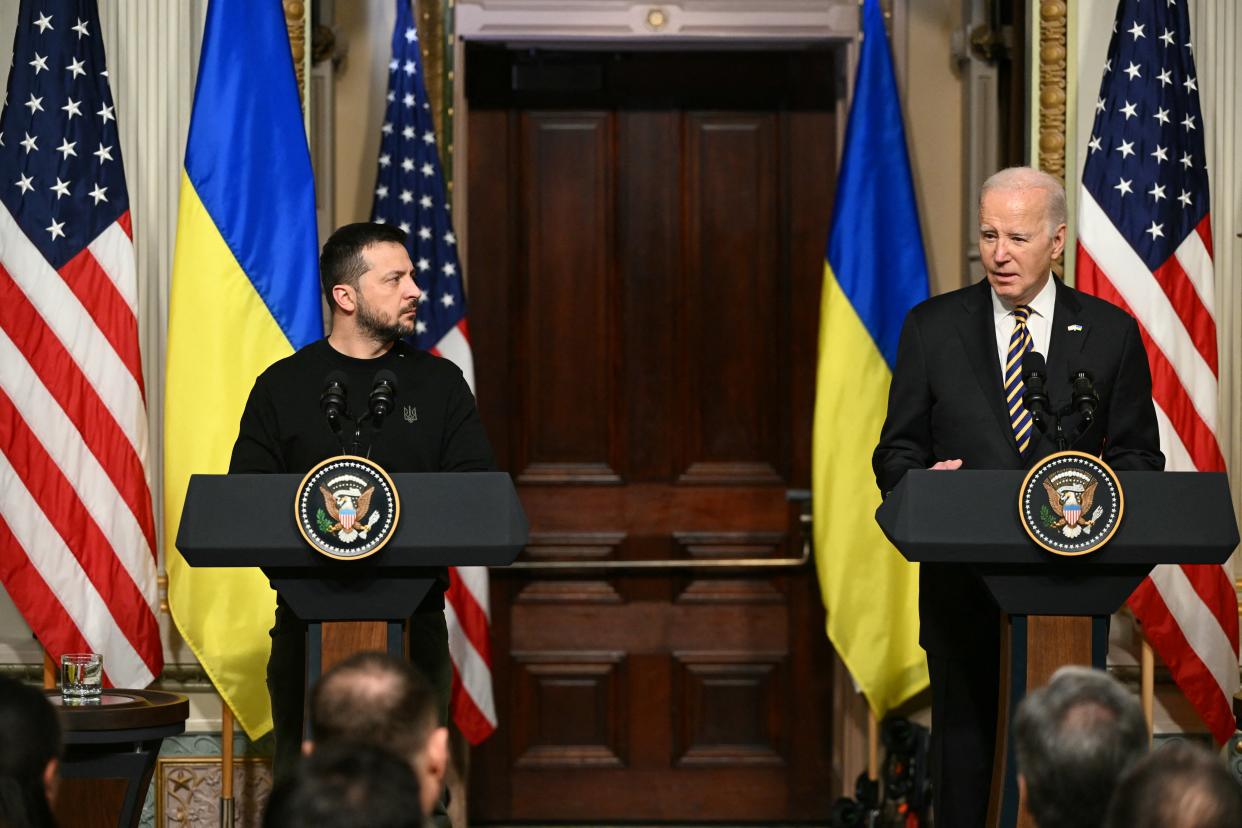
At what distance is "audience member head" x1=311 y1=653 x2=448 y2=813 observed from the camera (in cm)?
242

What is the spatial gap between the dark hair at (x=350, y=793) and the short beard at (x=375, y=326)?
7.22ft

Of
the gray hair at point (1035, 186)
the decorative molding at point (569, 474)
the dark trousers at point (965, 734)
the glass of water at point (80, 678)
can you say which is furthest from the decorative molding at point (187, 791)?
the gray hair at point (1035, 186)

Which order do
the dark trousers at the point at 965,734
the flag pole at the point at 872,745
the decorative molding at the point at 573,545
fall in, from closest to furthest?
the dark trousers at the point at 965,734
the flag pole at the point at 872,745
the decorative molding at the point at 573,545

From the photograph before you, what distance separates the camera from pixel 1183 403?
16.8ft

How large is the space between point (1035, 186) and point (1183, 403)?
151 cm

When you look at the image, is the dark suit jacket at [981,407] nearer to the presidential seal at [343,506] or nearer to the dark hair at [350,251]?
the presidential seal at [343,506]

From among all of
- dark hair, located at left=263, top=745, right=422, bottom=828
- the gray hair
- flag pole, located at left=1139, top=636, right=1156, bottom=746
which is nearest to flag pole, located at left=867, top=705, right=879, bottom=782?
flag pole, located at left=1139, top=636, right=1156, bottom=746

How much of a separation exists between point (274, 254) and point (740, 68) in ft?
7.04

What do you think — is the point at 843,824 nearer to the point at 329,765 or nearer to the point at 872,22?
the point at 872,22

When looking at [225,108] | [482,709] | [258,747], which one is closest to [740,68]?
[225,108]

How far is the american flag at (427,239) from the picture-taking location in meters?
5.61

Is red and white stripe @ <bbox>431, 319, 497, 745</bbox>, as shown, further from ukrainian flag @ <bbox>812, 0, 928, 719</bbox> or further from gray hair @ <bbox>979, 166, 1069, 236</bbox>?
gray hair @ <bbox>979, 166, 1069, 236</bbox>

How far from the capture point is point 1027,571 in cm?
357

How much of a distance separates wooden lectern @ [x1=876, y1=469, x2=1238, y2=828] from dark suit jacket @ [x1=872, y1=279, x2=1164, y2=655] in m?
0.29
